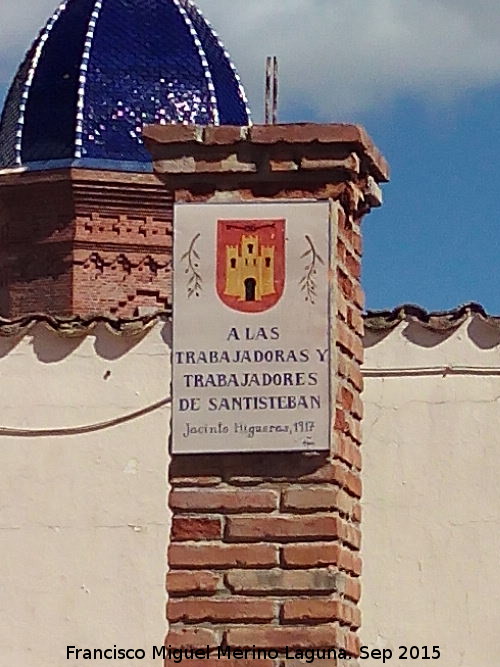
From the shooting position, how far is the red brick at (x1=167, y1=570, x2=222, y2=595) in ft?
21.8

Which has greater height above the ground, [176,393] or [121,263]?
[121,263]

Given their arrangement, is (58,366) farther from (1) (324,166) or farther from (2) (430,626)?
(1) (324,166)

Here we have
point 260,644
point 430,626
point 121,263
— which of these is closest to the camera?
point 260,644

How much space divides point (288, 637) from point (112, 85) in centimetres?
940

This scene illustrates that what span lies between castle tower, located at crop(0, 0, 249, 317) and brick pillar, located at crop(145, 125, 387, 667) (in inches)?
319

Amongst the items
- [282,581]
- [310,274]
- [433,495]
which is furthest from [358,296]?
[433,495]

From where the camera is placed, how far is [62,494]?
11.2 meters

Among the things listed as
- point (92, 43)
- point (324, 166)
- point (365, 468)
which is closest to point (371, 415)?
point (365, 468)

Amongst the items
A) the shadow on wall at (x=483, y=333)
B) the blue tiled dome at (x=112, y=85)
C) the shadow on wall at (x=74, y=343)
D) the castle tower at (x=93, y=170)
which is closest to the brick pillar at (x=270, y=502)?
the shadow on wall at (x=483, y=333)

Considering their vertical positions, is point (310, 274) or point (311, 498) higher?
point (310, 274)

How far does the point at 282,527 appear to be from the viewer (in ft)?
21.8

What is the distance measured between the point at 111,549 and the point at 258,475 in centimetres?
455

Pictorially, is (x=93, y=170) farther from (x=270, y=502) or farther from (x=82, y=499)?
(x=270, y=502)

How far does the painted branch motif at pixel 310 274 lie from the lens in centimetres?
681
